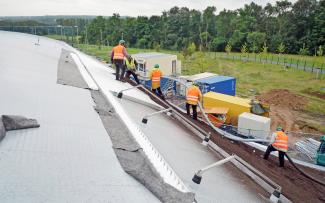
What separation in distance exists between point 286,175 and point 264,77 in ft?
103

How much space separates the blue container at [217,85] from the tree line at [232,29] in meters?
35.3

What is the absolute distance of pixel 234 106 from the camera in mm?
16047

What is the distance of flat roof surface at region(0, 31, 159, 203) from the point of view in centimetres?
315

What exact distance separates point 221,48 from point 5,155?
67.1 metres

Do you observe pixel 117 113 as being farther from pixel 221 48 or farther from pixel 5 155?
pixel 221 48

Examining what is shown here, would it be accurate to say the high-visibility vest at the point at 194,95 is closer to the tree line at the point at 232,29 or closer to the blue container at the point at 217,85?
the blue container at the point at 217,85

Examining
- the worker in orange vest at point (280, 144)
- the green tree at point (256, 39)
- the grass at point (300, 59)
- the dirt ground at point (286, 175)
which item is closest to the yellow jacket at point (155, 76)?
the dirt ground at point (286, 175)

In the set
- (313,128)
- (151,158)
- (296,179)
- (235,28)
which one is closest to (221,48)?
(235,28)

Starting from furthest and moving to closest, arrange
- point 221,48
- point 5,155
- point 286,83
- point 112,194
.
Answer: point 221,48, point 286,83, point 5,155, point 112,194

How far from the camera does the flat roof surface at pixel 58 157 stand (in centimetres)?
315

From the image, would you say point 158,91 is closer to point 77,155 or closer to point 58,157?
point 77,155

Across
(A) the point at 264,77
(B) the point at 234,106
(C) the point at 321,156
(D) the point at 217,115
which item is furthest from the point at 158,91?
(A) the point at 264,77

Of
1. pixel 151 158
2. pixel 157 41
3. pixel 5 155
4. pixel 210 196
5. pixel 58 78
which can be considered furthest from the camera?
pixel 157 41

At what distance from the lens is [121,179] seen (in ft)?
12.4
